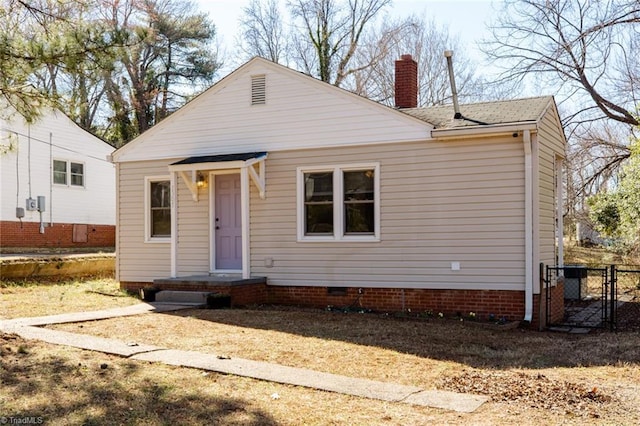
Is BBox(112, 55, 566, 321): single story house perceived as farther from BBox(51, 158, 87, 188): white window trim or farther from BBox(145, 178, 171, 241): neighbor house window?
BBox(51, 158, 87, 188): white window trim

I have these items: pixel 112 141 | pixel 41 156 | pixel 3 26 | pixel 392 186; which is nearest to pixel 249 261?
pixel 392 186

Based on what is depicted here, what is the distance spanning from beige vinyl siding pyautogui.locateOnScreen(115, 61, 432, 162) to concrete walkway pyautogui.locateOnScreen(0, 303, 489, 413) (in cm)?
531

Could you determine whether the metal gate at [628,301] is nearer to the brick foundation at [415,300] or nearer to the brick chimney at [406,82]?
the brick foundation at [415,300]

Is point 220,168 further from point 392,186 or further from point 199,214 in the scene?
point 392,186

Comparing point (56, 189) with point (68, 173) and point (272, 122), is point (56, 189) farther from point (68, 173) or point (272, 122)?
point (272, 122)

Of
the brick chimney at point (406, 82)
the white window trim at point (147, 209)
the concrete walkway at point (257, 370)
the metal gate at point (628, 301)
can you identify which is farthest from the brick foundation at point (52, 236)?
the metal gate at point (628, 301)

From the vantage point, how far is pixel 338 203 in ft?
38.0

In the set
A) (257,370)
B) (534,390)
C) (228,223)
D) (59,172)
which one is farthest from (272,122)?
(59,172)

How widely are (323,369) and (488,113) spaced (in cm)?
655

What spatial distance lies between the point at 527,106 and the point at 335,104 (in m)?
3.48

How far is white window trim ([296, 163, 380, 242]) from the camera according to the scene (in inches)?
444

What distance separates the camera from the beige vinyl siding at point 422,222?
10367 mm

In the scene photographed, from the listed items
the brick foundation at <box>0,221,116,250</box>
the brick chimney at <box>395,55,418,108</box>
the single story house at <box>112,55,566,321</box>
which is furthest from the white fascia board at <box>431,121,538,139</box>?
the brick foundation at <box>0,221,116,250</box>

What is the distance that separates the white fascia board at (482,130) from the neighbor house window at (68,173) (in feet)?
56.6
